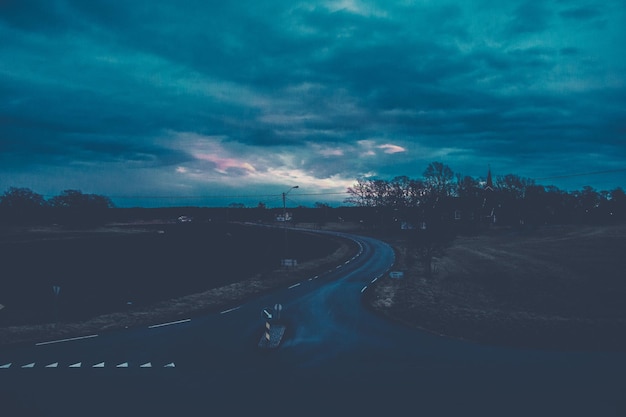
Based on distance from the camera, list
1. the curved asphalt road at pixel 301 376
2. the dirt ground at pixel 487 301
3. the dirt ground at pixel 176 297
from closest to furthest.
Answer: the curved asphalt road at pixel 301 376
the dirt ground at pixel 487 301
the dirt ground at pixel 176 297

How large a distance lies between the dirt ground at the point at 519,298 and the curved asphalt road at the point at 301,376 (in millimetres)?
Result: 2246

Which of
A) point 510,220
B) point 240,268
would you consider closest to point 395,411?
point 240,268

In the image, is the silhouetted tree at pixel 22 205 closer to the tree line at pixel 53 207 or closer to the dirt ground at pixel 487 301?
the tree line at pixel 53 207

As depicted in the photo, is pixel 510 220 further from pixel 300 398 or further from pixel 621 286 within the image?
pixel 300 398

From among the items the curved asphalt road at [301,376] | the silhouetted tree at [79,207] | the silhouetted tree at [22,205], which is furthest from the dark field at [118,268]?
the silhouetted tree at [22,205]

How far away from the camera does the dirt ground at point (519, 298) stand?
20.1 metres

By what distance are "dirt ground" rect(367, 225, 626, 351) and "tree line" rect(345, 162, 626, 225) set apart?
121 ft

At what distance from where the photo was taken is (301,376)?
15.0 meters


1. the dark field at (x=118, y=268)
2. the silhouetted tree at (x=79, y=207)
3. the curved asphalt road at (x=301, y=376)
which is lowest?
the dark field at (x=118, y=268)

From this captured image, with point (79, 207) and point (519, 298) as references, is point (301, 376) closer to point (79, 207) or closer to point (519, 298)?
point (519, 298)

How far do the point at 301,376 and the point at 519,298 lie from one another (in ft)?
76.8

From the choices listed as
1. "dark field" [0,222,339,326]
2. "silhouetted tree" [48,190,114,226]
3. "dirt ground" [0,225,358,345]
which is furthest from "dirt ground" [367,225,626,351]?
"silhouetted tree" [48,190,114,226]

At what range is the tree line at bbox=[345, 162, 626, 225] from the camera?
99438mm

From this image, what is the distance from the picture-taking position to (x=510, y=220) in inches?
4680
